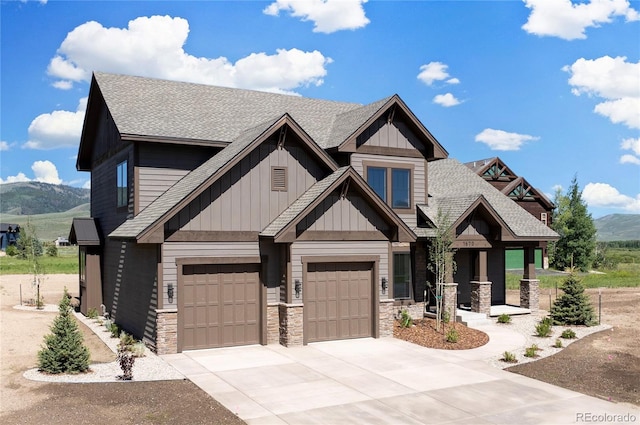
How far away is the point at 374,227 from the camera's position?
18703mm

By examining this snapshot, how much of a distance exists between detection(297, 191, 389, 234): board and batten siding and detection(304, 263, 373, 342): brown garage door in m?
1.21

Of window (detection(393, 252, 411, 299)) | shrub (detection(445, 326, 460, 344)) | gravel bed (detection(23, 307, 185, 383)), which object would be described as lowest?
gravel bed (detection(23, 307, 185, 383))

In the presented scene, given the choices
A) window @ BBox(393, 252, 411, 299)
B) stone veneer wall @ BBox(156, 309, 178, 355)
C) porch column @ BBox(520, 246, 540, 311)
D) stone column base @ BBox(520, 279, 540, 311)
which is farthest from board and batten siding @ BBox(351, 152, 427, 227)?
stone veneer wall @ BBox(156, 309, 178, 355)

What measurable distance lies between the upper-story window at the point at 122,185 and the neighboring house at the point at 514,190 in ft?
116

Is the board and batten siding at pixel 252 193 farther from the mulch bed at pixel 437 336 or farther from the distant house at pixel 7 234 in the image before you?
the distant house at pixel 7 234

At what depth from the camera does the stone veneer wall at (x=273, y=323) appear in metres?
17.6

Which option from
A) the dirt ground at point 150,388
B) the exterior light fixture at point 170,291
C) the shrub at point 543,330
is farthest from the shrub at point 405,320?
the exterior light fixture at point 170,291

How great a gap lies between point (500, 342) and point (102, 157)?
16846 mm

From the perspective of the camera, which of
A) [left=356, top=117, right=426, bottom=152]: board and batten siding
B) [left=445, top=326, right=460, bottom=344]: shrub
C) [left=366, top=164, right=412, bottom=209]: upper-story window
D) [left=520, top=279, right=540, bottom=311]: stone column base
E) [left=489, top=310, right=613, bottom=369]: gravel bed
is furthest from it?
[left=520, top=279, right=540, bottom=311]: stone column base

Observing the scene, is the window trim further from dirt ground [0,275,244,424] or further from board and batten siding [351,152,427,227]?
dirt ground [0,275,244,424]

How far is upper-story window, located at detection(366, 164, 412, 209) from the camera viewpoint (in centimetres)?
2197

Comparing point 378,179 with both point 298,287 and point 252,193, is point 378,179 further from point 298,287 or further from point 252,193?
point 298,287

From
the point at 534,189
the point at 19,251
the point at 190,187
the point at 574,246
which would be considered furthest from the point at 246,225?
the point at 19,251

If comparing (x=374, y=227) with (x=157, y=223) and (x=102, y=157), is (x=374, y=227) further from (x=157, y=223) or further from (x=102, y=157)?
(x=102, y=157)
